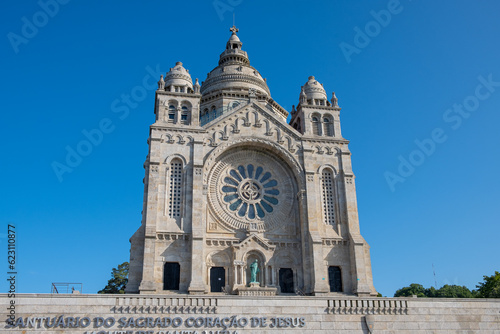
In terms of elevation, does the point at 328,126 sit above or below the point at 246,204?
above

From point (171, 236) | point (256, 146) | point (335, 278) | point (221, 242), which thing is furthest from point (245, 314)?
point (256, 146)

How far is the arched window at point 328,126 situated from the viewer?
144ft

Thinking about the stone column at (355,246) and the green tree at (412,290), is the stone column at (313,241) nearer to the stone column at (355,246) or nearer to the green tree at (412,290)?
the stone column at (355,246)

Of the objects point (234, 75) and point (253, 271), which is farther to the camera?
point (234, 75)

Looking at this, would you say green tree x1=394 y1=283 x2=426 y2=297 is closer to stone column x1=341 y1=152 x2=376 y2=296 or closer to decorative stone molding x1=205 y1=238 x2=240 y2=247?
stone column x1=341 y1=152 x2=376 y2=296

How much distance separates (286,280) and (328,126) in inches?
611

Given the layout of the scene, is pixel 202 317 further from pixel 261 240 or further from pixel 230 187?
pixel 230 187

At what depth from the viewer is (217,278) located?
37.0m

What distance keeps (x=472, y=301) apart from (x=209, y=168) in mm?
22586

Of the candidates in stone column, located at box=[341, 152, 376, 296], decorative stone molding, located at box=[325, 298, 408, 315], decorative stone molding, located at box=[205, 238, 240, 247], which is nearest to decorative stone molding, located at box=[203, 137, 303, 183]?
stone column, located at box=[341, 152, 376, 296]

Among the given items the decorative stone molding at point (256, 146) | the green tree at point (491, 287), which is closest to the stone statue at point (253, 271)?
the decorative stone molding at point (256, 146)

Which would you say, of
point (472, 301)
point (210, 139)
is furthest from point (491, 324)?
point (210, 139)

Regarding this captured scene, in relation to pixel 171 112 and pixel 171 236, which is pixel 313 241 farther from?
pixel 171 112

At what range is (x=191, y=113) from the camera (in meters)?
41.5
